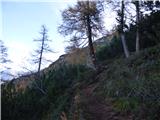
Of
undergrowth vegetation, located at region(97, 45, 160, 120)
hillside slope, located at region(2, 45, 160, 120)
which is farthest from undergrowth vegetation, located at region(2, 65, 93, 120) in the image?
undergrowth vegetation, located at region(97, 45, 160, 120)

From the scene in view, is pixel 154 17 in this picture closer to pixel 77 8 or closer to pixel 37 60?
pixel 77 8

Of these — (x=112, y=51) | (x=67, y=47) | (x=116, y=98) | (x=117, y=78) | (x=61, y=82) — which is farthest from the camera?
(x=112, y=51)

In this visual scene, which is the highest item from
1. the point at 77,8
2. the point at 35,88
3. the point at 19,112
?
the point at 77,8

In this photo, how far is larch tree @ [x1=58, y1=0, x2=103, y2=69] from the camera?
30.1m

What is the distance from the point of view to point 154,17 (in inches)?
984

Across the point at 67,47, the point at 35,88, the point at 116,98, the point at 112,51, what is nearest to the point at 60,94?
the point at 35,88

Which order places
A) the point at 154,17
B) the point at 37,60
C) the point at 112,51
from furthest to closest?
1. the point at 37,60
2. the point at 112,51
3. the point at 154,17

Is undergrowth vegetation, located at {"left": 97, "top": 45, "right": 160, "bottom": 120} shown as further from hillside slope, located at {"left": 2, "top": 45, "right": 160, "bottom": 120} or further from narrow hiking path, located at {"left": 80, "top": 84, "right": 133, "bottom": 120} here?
narrow hiking path, located at {"left": 80, "top": 84, "right": 133, "bottom": 120}

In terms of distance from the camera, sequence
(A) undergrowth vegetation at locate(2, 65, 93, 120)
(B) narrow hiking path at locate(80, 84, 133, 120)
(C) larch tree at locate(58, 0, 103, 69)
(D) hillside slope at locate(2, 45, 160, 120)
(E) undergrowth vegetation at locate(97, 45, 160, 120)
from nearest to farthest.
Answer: (E) undergrowth vegetation at locate(97, 45, 160, 120), (D) hillside slope at locate(2, 45, 160, 120), (B) narrow hiking path at locate(80, 84, 133, 120), (A) undergrowth vegetation at locate(2, 65, 93, 120), (C) larch tree at locate(58, 0, 103, 69)

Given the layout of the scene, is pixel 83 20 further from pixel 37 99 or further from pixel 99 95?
pixel 99 95

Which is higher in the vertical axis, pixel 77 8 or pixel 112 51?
pixel 77 8

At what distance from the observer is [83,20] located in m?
30.7

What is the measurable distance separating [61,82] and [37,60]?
954 centimetres

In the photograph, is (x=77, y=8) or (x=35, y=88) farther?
(x=77, y=8)
